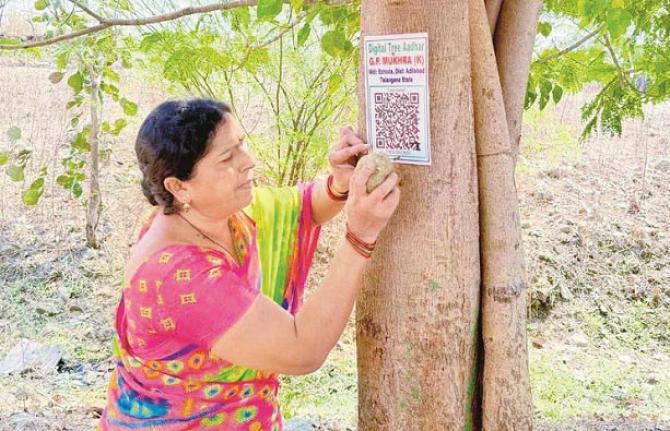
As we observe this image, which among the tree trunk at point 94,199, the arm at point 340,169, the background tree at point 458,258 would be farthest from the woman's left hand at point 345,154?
the tree trunk at point 94,199

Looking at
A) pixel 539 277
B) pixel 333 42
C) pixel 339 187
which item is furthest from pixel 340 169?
pixel 539 277

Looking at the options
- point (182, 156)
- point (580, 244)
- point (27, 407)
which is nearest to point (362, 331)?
point (182, 156)

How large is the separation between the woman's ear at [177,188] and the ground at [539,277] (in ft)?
6.54

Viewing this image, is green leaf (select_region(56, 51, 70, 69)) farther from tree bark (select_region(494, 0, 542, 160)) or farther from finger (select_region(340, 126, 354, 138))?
tree bark (select_region(494, 0, 542, 160))

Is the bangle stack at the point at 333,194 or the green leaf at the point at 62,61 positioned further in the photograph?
the green leaf at the point at 62,61

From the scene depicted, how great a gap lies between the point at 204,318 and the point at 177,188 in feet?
1.07

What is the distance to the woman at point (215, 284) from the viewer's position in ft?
4.91

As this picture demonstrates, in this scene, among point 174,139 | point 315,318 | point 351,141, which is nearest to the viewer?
A: point 315,318

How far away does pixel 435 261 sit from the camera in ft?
5.38

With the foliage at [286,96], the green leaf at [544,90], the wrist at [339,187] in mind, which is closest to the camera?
the wrist at [339,187]

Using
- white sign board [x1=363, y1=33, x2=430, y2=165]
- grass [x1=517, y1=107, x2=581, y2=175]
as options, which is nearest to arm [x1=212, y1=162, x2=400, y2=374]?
white sign board [x1=363, y1=33, x2=430, y2=165]

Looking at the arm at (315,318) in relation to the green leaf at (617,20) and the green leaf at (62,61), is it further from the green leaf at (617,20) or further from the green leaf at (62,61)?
the green leaf at (62,61)

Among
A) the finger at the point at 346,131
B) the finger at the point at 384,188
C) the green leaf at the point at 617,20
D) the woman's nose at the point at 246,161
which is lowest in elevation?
the finger at the point at 384,188

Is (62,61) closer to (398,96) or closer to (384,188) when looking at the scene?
(398,96)
